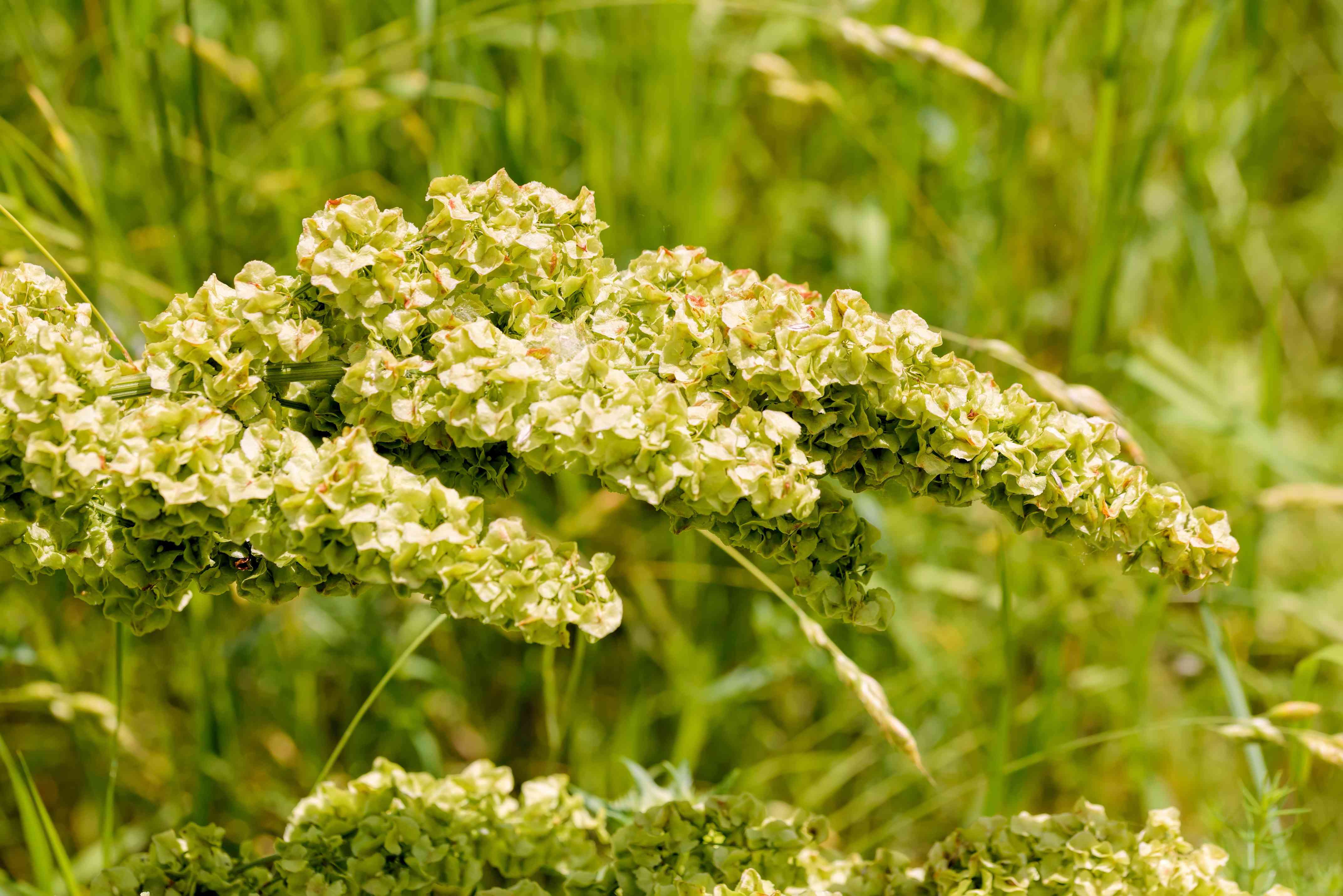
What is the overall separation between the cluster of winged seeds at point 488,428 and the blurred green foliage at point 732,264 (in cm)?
70

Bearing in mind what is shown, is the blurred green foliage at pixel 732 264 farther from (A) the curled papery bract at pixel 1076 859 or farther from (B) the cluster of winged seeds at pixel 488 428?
(B) the cluster of winged seeds at pixel 488 428

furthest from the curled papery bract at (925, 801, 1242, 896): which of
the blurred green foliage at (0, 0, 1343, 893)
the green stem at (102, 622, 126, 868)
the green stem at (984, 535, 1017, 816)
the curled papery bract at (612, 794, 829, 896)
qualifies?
the green stem at (102, 622, 126, 868)

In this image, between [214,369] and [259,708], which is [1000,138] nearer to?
[214,369]

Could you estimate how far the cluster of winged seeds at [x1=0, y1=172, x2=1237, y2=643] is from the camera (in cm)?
83

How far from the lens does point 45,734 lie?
2004 millimetres

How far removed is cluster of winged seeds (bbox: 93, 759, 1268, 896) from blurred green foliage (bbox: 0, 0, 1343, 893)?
0.45 m

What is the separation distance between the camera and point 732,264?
2.15m

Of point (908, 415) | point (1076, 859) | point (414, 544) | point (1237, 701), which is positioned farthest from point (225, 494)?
point (1237, 701)

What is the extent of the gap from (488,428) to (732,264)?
53.6 inches

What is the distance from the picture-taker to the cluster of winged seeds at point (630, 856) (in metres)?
1.08

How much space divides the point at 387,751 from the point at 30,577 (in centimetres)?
112

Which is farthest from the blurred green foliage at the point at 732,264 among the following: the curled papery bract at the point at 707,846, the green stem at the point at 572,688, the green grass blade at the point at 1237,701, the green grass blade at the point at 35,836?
the curled papery bract at the point at 707,846

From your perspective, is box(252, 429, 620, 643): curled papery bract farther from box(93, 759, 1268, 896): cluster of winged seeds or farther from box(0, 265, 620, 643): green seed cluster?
box(93, 759, 1268, 896): cluster of winged seeds

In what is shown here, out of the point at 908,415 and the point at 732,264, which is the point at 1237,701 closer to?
the point at 908,415
